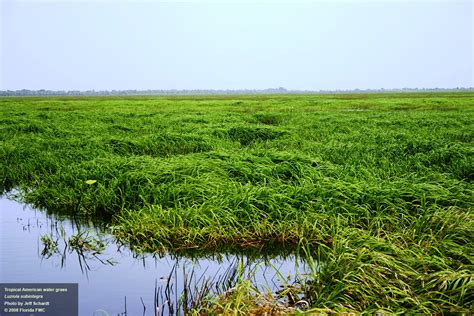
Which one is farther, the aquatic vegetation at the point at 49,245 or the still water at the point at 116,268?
the aquatic vegetation at the point at 49,245

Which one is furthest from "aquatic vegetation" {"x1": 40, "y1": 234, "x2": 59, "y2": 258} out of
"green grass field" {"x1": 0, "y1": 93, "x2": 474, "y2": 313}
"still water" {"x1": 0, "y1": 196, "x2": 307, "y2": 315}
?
"green grass field" {"x1": 0, "y1": 93, "x2": 474, "y2": 313}

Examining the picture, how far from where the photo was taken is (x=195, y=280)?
524 cm

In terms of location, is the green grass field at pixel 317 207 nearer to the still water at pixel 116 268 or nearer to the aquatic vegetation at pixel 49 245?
the still water at pixel 116 268

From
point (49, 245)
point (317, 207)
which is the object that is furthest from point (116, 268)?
point (317, 207)

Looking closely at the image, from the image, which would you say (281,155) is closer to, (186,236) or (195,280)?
(186,236)

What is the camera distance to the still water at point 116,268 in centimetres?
512

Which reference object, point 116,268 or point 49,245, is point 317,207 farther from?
point 49,245

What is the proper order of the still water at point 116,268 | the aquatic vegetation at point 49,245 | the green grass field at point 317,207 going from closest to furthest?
the green grass field at point 317,207 → the still water at point 116,268 → the aquatic vegetation at point 49,245

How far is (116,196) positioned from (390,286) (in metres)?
5.10

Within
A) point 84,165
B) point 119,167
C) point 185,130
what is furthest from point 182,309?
point 185,130

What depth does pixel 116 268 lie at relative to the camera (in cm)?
608

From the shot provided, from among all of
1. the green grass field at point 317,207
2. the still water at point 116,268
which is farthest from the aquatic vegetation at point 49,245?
the green grass field at point 317,207

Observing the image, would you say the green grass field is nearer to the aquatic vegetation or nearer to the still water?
the still water

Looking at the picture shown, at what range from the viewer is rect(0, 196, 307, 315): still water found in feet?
16.8
